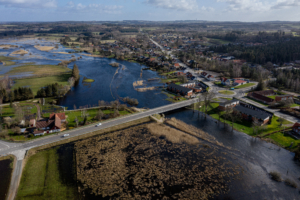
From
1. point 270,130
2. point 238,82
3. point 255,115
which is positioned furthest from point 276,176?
point 238,82

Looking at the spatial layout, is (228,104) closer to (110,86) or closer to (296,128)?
(296,128)

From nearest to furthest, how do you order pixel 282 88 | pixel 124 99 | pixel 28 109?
pixel 28 109 < pixel 124 99 < pixel 282 88

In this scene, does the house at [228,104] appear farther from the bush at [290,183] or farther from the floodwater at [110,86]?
the bush at [290,183]

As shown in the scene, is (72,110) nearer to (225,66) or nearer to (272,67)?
(225,66)

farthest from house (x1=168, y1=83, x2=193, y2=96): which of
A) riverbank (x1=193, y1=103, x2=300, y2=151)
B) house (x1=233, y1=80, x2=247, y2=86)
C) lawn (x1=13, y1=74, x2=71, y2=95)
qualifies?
lawn (x1=13, y1=74, x2=71, y2=95)

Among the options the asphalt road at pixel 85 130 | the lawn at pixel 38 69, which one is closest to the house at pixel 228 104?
the asphalt road at pixel 85 130

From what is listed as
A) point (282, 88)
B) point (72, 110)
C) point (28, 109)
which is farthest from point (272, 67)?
point (28, 109)
